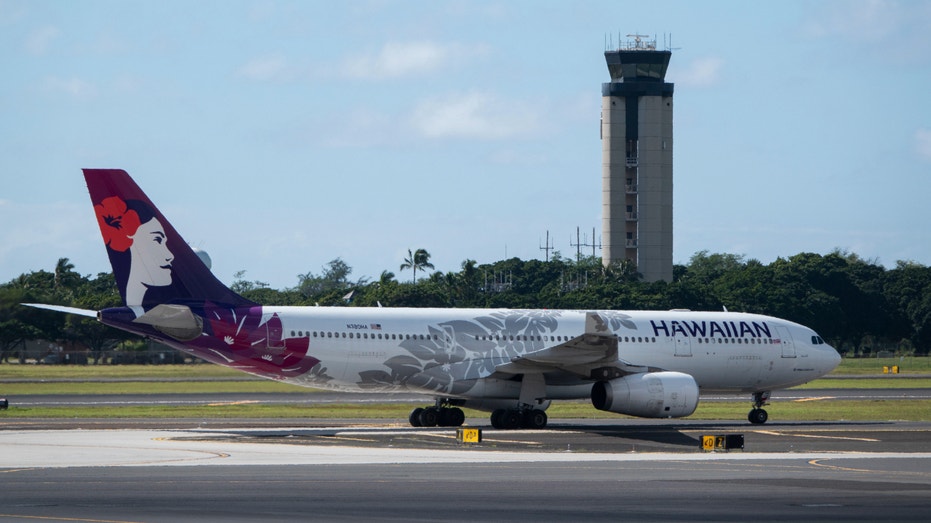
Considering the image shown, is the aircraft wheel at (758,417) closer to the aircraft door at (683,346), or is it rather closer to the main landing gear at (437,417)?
the aircraft door at (683,346)

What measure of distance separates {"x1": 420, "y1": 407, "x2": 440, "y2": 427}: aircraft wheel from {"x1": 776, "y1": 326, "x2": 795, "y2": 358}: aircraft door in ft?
36.6

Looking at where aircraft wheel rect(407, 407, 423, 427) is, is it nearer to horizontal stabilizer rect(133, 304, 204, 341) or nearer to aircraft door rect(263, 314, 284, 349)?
aircraft door rect(263, 314, 284, 349)

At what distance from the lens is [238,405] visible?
44.2 meters

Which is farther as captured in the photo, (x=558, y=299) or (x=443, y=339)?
(x=558, y=299)

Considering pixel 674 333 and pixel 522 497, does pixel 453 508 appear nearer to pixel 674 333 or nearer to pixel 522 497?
pixel 522 497

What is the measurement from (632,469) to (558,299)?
89791 mm

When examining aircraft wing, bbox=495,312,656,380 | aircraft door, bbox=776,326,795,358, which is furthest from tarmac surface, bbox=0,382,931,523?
aircraft door, bbox=776,326,795,358

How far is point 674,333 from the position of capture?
38.3m

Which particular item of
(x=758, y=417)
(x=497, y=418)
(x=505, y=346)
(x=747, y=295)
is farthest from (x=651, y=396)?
(x=747, y=295)

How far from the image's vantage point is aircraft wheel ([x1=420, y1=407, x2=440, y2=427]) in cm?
3516

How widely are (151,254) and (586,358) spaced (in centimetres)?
1093

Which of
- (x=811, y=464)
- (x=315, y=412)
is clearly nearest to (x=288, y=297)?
(x=315, y=412)

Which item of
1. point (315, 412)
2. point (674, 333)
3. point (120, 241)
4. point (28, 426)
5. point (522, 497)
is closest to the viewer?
point (522, 497)

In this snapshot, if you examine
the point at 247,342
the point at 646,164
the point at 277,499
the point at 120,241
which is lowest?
the point at 277,499
